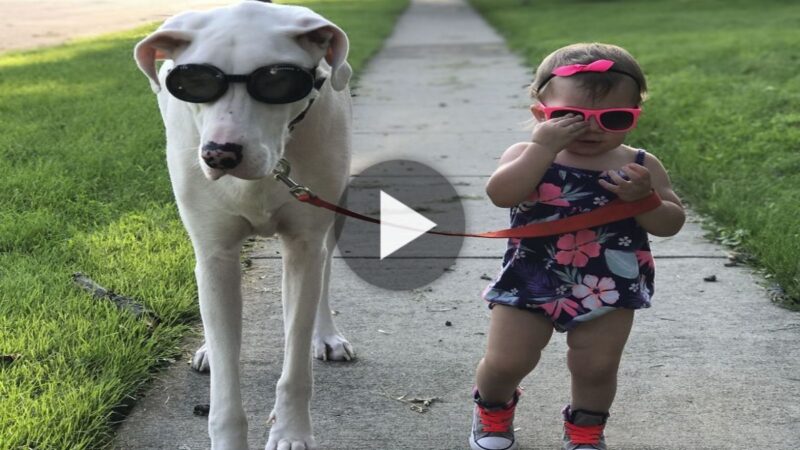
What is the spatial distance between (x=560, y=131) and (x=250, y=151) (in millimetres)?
886

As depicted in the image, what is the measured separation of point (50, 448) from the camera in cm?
293

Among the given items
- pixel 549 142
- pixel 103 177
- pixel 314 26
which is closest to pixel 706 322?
pixel 549 142

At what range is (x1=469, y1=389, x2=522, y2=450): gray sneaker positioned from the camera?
3193 millimetres

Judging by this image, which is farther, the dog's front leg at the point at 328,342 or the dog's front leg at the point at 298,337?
the dog's front leg at the point at 328,342

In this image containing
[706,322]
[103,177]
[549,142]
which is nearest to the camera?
[549,142]

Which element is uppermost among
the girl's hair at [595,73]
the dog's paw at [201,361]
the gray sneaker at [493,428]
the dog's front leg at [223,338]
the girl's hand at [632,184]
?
the girl's hair at [595,73]

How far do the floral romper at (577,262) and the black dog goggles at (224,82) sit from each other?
830mm

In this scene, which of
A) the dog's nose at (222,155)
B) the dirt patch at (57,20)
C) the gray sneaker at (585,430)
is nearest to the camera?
the dog's nose at (222,155)

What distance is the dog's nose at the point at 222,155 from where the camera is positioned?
2.60 m

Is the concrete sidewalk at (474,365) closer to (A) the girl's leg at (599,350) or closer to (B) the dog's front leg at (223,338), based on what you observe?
(B) the dog's front leg at (223,338)

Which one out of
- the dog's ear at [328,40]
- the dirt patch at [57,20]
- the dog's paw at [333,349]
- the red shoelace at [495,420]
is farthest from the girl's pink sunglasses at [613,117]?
the dirt patch at [57,20]

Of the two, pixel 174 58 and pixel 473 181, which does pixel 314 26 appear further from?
pixel 473 181

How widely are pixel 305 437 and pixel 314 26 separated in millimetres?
1240
